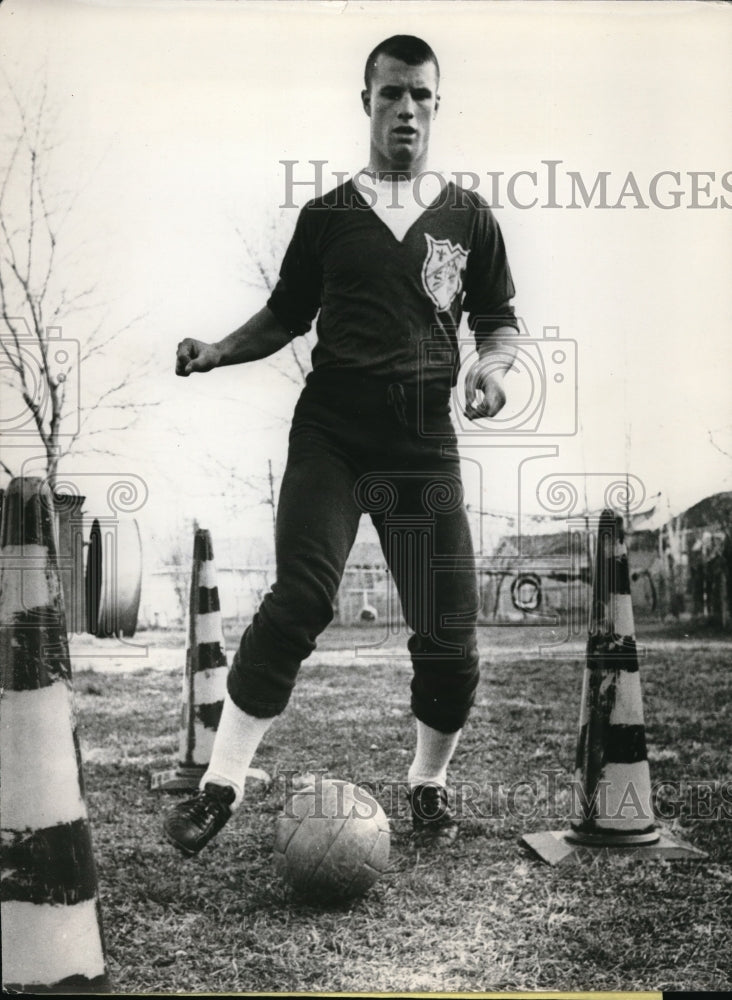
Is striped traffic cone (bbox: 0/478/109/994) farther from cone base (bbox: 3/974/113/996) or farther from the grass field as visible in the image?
the grass field

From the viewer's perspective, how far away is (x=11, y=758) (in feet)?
9.39

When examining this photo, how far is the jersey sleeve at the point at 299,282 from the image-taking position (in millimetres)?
3434

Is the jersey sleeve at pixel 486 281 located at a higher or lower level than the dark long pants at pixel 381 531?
higher

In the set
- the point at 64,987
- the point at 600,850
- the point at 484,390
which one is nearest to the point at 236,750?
the point at 64,987

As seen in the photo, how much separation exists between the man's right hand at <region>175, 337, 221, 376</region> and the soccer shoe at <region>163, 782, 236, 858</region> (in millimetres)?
1393

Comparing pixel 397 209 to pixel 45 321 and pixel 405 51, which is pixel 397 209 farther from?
pixel 45 321

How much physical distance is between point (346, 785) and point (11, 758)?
3.46 ft

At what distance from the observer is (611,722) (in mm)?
3529

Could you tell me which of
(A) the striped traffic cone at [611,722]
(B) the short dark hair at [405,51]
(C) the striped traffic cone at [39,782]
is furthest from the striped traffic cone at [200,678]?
(B) the short dark hair at [405,51]

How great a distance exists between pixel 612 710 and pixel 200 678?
4.96 feet

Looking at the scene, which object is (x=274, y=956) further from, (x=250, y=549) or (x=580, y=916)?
(x=250, y=549)

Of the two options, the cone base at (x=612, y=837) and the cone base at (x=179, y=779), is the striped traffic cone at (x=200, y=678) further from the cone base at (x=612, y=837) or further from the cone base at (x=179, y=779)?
A: the cone base at (x=612, y=837)

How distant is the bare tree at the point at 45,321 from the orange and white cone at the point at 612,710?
68.6 inches

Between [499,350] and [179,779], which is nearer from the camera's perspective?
[499,350]
